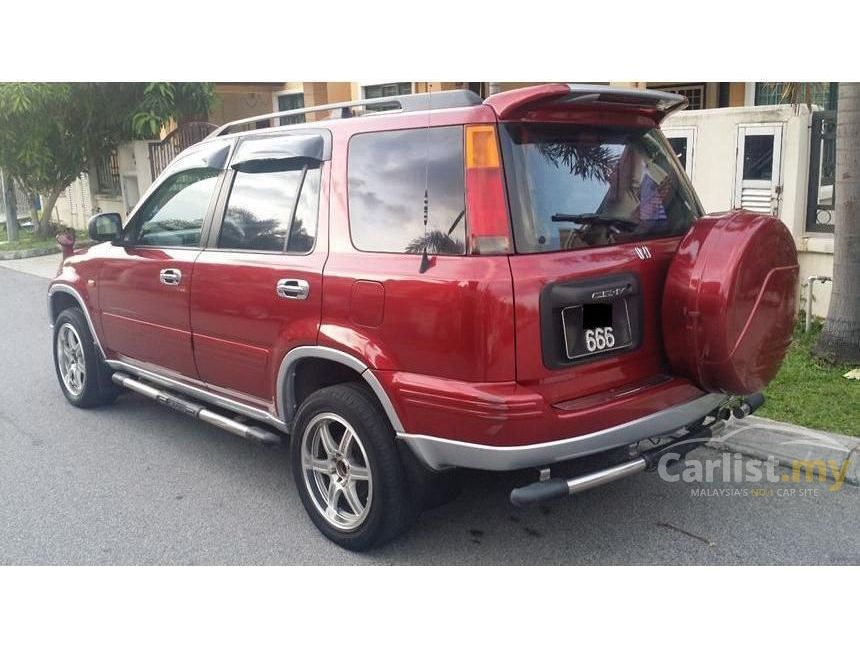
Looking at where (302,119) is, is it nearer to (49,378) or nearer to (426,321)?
(426,321)

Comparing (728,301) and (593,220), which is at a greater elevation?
(593,220)

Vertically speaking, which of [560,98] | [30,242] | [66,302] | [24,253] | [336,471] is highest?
[560,98]

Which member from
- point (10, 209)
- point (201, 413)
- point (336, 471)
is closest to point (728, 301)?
point (336, 471)

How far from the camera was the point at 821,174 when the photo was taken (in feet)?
22.4

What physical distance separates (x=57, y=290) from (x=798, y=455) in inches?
210

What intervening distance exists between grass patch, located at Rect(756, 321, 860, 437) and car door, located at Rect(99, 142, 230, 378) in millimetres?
3717

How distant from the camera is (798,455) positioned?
438 cm

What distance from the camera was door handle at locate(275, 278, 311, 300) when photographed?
362cm

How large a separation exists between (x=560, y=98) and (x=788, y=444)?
267 cm

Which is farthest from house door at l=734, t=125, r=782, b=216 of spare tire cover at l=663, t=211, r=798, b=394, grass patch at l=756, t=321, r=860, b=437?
spare tire cover at l=663, t=211, r=798, b=394

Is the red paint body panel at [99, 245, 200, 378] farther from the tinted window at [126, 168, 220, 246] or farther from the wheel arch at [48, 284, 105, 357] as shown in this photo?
the wheel arch at [48, 284, 105, 357]

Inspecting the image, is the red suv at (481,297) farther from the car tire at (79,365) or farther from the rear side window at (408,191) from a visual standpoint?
the car tire at (79,365)

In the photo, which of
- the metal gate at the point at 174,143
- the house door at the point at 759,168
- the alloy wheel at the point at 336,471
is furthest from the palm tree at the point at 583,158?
the metal gate at the point at 174,143

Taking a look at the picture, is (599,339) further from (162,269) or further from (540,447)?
(162,269)
